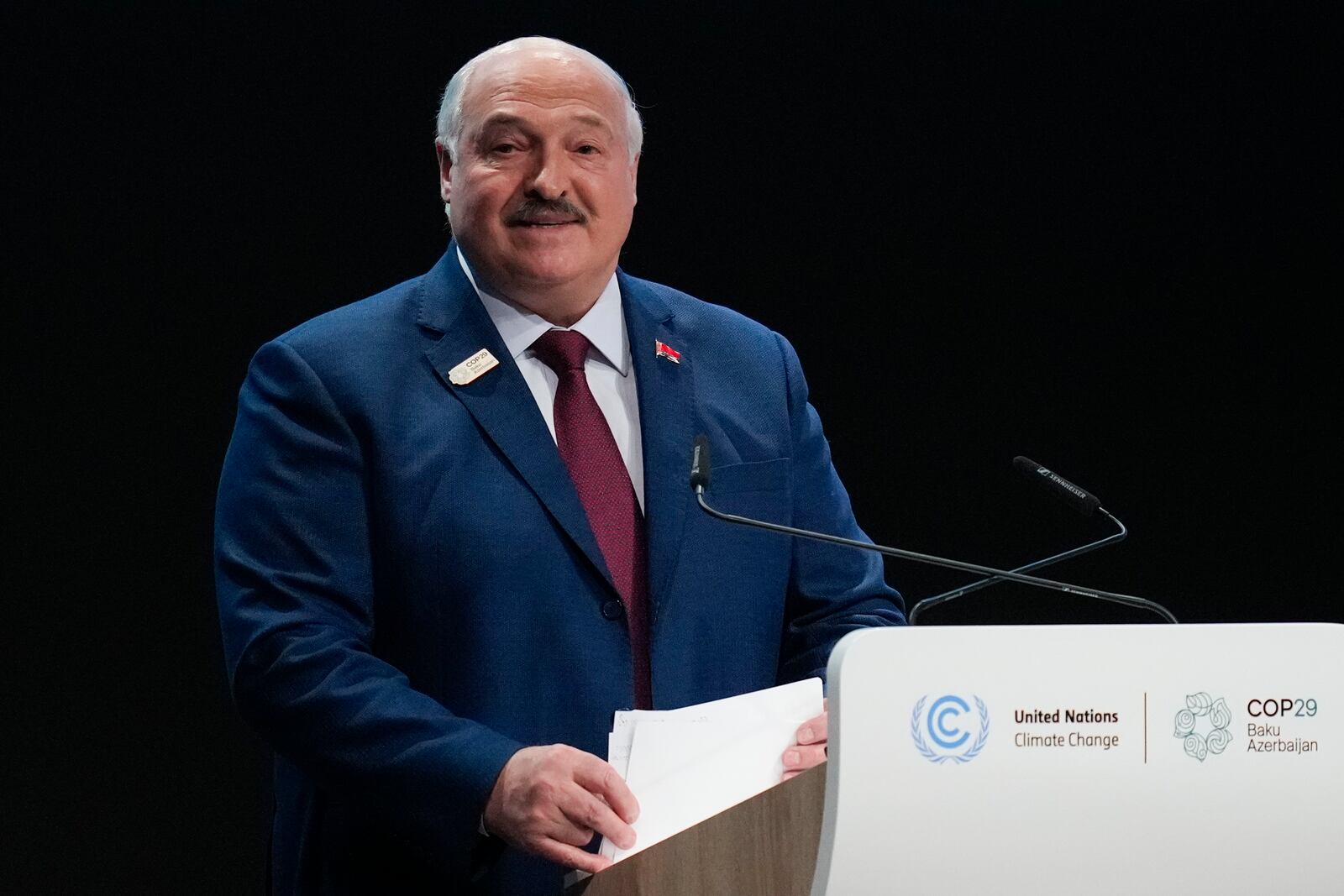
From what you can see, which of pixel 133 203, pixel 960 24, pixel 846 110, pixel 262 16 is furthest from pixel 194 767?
pixel 960 24

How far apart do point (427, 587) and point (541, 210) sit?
0.56 meters

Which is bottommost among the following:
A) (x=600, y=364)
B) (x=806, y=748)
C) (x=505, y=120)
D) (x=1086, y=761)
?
(x=806, y=748)

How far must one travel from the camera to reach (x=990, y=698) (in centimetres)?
138

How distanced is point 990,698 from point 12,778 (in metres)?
2.51

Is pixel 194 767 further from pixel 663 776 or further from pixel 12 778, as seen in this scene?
pixel 663 776

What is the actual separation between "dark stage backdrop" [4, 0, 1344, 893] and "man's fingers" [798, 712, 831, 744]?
6.25 feet

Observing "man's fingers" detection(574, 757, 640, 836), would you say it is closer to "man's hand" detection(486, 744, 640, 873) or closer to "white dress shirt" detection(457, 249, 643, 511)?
"man's hand" detection(486, 744, 640, 873)

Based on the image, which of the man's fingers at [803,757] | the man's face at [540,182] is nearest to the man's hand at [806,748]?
the man's fingers at [803,757]

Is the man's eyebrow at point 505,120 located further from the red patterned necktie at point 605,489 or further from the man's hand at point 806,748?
the man's hand at point 806,748

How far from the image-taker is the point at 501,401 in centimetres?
224

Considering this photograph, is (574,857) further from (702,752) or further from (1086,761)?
(1086,761)

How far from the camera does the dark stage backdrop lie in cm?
333

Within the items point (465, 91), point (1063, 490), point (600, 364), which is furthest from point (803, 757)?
point (465, 91)

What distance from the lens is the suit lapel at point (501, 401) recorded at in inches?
85.4
